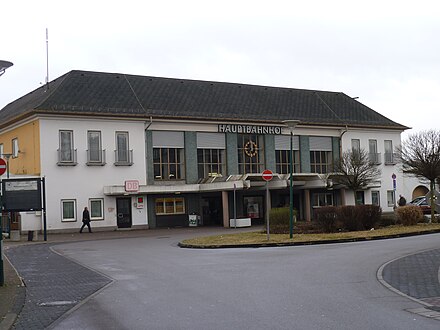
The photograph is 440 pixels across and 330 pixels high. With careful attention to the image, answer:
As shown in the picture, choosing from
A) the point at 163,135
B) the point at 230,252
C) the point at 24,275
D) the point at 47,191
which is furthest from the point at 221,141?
the point at 24,275

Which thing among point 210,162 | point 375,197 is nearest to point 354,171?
point 210,162

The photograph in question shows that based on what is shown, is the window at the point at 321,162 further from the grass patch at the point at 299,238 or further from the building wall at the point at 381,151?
the grass patch at the point at 299,238

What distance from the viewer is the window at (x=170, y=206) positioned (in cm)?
4534

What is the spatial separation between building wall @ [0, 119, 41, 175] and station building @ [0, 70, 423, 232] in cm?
7

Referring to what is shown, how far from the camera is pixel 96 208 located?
4284 cm

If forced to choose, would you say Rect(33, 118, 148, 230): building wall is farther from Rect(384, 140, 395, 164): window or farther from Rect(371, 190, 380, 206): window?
Rect(384, 140, 395, 164): window

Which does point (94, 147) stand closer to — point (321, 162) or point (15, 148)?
point (15, 148)

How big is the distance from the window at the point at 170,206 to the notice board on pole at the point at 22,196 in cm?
1957

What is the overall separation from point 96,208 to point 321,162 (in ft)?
65.2

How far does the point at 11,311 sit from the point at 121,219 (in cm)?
3303

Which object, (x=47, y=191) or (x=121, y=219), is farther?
(x=121, y=219)

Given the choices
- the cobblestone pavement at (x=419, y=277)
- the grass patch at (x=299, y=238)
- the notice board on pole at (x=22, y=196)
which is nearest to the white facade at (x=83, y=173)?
the notice board on pole at (x=22, y=196)

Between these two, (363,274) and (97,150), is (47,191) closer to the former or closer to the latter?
(97,150)

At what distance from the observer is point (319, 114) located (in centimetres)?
5472
